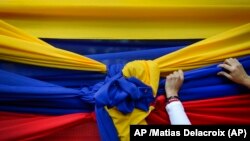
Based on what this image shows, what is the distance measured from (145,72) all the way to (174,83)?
0.11m

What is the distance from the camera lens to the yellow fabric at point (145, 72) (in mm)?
1206

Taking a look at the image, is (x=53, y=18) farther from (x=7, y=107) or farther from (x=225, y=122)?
(x=225, y=122)

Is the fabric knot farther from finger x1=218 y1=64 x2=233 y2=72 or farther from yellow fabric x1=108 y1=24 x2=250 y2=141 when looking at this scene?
finger x1=218 y1=64 x2=233 y2=72

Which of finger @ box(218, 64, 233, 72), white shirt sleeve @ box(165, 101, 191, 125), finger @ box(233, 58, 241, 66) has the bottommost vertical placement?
white shirt sleeve @ box(165, 101, 191, 125)

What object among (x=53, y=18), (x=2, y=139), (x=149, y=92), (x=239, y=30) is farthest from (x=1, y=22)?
(x=239, y=30)

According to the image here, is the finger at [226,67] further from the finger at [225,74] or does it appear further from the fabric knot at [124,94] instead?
the fabric knot at [124,94]

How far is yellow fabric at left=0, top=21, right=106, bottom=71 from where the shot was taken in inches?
47.0

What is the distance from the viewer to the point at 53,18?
126 cm

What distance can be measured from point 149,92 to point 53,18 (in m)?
0.44

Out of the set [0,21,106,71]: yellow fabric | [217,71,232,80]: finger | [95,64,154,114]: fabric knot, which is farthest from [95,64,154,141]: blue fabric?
[217,71,232,80]: finger

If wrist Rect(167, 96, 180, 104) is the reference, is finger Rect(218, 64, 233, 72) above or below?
above

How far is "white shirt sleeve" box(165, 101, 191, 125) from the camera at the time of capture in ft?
3.88

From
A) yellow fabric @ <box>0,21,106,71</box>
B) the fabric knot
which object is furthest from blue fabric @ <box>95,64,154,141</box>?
yellow fabric @ <box>0,21,106,71</box>

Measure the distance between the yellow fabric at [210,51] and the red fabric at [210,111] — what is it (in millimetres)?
129
